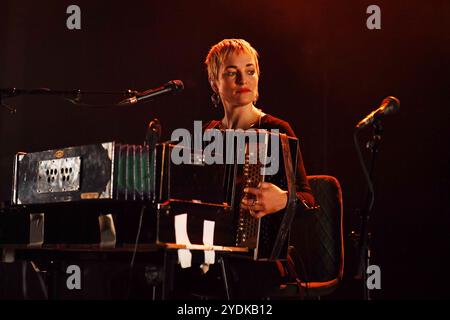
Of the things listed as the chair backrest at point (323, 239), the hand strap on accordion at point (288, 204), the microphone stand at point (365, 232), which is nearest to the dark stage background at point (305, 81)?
the chair backrest at point (323, 239)

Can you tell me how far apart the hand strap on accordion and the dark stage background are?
121cm

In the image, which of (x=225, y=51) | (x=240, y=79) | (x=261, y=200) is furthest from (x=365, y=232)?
(x=225, y=51)

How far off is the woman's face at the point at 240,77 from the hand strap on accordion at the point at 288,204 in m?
0.57

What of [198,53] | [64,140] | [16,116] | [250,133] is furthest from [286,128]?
[16,116]

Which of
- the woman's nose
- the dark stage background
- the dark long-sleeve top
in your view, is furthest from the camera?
the dark stage background

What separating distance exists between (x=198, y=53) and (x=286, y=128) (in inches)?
53.4

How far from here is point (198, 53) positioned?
4309mm

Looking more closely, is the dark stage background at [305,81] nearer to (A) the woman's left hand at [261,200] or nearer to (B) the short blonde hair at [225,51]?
(B) the short blonde hair at [225,51]

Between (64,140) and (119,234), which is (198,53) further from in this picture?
(119,234)

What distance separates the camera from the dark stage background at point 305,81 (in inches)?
150

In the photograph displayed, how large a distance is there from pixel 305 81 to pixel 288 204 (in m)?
1.54

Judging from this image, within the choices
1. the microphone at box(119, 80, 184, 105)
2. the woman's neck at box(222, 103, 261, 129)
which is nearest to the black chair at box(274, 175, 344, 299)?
the woman's neck at box(222, 103, 261, 129)

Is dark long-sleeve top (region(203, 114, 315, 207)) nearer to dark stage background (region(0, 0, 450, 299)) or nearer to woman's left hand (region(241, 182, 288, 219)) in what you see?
woman's left hand (region(241, 182, 288, 219))

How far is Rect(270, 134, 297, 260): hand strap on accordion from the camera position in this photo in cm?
273
